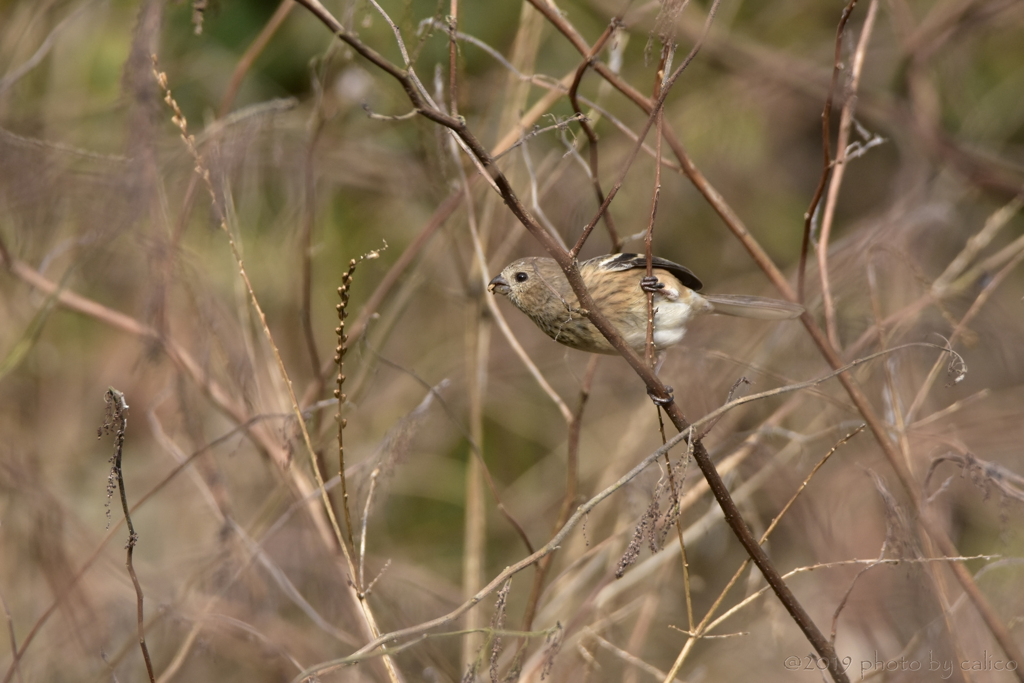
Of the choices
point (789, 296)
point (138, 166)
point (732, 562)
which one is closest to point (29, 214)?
point (138, 166)

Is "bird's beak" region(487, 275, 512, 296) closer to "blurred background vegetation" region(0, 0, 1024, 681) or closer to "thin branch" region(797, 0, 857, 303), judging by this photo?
"blurred background vegetation" region(0, 0, 1024, 681)

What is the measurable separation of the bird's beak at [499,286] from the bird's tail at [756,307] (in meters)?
0.92

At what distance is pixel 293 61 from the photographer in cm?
644

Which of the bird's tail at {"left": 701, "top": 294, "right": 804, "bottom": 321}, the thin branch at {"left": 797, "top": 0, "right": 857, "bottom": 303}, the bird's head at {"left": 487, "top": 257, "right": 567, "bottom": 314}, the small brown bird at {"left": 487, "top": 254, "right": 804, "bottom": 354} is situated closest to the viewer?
the thin branch at {"left": 797, "top": 0, "right": 857, "bottom": 303}

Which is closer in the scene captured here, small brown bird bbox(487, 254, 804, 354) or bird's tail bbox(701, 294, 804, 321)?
bird's tail bbox(701, 294, 804, 321)

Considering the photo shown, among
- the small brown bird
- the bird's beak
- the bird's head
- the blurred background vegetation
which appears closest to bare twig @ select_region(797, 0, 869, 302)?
the blurred background vegetation

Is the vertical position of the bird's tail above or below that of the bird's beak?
below

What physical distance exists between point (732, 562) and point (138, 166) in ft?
15.5

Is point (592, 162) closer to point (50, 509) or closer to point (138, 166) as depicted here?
point (138, 166)

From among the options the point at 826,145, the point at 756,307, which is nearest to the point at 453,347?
the point at 756,307

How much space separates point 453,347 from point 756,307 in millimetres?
2742

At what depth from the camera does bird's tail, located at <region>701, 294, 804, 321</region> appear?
307 cm

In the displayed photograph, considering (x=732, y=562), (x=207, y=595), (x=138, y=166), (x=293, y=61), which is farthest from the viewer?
(x=293, y=61)

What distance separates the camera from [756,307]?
3.38 metres
